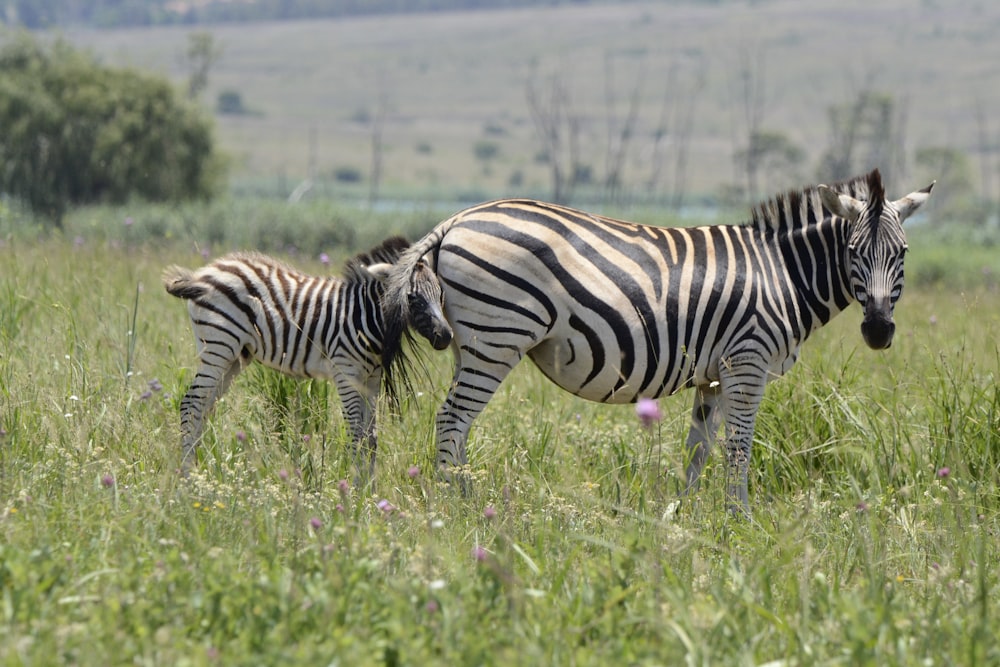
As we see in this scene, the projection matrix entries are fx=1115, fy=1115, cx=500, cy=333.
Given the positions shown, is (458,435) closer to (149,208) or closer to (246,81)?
(149,208)

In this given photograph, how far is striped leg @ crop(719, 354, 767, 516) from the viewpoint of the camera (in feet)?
19.3

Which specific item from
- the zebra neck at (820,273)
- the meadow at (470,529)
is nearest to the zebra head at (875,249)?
the zebra neck at (820,273)

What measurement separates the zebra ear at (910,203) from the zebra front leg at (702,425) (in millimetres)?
1357

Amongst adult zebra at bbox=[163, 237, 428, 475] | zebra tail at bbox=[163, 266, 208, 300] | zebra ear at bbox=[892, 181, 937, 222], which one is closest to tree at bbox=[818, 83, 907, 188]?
zebra ear at bbox=[892, 181, 937, 222]

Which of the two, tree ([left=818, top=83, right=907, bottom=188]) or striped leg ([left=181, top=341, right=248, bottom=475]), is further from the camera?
tree ([left=818, top=83, right=907, bottom=188])

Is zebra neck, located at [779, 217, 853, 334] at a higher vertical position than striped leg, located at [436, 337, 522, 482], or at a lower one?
higher

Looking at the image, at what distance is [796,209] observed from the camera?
6.35 meters

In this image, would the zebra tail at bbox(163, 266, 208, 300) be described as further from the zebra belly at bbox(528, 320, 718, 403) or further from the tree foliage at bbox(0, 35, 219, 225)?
the tree foliage at bbox(0, 35, 219, 225)

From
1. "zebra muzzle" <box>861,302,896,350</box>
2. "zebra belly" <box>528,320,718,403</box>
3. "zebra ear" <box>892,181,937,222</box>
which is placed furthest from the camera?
"zebra ear" <box>892,181,937,222</box>

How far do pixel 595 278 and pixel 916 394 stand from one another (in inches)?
98.2

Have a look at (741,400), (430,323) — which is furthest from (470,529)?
(741,400)

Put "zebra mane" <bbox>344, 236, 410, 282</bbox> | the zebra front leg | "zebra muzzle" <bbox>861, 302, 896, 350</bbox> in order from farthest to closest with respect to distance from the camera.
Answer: "zebra mane" <bbox>344, 236, 410, 282</bbox> < the zebra front leg < "zebra muzzle" <bbox>861, 302, 896, 350</bbox>

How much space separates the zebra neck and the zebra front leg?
25.4 inches

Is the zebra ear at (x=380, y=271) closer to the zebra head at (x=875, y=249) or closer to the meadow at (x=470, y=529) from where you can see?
the meadow at (x=470, y=529)
